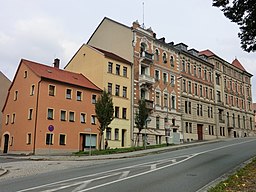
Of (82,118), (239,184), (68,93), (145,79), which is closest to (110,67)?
(145,79)

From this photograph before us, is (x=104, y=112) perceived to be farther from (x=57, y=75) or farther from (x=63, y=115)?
(x=57, y=75)

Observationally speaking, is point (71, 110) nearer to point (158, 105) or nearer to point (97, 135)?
point (97, 135)

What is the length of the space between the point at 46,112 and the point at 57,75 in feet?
18.8

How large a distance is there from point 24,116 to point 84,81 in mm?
9492

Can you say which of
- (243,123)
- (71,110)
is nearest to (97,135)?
(71,110)

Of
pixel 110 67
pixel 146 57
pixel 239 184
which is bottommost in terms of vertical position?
pixel 239 184

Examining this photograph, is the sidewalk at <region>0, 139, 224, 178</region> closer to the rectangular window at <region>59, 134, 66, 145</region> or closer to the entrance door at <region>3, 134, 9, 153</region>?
the rectangular window at <region>59, 134, 66, 145</region>

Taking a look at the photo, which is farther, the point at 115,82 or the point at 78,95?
the point at 115,82

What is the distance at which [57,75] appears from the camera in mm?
39250

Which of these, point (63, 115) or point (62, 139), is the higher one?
point (63, 115)

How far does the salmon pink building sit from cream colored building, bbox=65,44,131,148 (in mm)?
1855

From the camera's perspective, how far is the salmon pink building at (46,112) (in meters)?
35.2

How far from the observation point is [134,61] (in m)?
45.6

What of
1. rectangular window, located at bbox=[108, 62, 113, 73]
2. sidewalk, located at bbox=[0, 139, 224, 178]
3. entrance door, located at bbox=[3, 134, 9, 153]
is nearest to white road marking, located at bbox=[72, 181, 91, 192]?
sidewalk, located at bbox=[0, 139, 224, 178]
